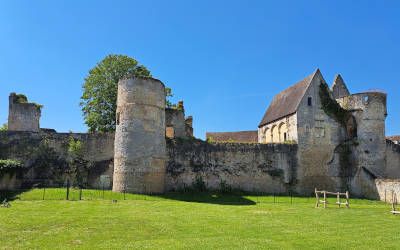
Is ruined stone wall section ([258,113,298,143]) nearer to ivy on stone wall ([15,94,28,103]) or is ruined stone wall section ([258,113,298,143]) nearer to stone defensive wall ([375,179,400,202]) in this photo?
stone defensive wall ([375,179,400,202])

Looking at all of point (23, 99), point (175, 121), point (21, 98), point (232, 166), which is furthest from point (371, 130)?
point (21, 98)

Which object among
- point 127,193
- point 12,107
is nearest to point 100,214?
point 127,193

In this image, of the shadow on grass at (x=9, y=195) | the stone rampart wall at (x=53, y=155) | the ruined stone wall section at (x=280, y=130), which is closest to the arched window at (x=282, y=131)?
the ruined stone wall section at (x=280, y=130)

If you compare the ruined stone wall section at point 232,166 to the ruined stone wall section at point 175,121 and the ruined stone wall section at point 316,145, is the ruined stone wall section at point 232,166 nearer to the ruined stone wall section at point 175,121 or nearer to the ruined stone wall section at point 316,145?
the ruined stone wall section at point 316,145

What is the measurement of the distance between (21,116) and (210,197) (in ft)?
56.1

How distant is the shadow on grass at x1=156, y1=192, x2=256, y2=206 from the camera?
24455 millimetres

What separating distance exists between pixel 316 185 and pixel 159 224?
20453mm

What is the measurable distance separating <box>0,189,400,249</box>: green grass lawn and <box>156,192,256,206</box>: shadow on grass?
14.7 ft

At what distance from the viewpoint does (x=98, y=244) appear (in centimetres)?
1128

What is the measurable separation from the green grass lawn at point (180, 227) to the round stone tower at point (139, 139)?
17.8 ft

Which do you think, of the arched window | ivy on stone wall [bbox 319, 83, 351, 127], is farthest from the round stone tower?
ivy on stone wall [bbox 319, 83, 351, 127]

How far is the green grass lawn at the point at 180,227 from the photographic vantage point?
1144 centimetres

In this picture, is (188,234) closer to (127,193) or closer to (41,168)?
(127,193)

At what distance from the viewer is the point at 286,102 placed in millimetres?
36219
